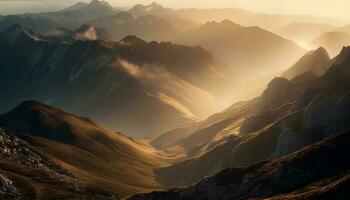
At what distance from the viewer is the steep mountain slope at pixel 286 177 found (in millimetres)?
171000

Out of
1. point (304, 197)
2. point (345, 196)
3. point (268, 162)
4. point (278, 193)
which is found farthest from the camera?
point (268, 162)

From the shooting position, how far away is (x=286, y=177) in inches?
7101

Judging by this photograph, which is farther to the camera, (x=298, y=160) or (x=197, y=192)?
(x=197, y=192)

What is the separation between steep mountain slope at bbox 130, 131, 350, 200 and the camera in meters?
171

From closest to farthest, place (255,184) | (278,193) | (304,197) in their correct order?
(304,197), (278,193), (255,184)

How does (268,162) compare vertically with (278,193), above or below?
above

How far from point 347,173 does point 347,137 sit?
82.1 ft

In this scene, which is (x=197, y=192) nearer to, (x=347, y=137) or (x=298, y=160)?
(x=298, y=160)

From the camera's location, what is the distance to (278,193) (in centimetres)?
17612

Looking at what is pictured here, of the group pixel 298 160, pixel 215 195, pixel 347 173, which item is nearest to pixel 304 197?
pixel 347 173

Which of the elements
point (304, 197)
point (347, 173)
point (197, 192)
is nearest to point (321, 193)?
point (304, 197)

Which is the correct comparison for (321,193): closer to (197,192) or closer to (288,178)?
(288,178)

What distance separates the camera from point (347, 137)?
185500mm

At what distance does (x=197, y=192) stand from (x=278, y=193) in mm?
30958
